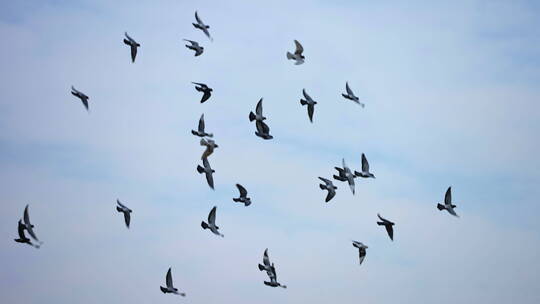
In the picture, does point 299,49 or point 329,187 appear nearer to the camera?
point 299,49

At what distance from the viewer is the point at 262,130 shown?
304 ft

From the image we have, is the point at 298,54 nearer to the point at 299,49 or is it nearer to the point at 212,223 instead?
the point at 299,49

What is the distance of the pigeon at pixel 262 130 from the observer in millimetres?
92250

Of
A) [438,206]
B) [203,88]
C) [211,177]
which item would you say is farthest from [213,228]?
[438,206]

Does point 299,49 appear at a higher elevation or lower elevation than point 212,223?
higher

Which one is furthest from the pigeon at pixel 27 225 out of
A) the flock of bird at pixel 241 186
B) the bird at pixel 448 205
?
the bird at pixel 448 205

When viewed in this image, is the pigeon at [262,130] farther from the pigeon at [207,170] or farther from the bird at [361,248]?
the bird at [361,248]

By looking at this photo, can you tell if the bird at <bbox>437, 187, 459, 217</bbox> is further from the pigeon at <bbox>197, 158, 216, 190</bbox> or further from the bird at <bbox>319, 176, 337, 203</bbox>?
the pigeon at <bbox>197, 158, 216, 190</bbox>

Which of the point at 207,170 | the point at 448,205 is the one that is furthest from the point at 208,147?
the point at 448,205

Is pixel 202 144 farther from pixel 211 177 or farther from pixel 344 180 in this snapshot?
pixel 344 180

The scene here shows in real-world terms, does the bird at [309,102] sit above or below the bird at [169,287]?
above

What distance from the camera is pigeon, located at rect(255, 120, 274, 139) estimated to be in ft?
303

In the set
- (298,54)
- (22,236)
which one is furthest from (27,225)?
(298,54)

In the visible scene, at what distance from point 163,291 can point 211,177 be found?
12974 millimetres
